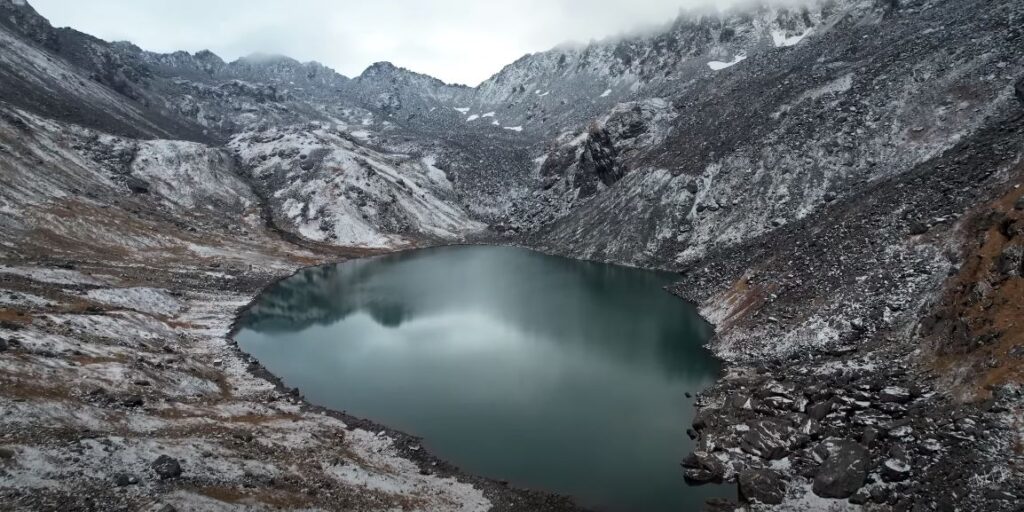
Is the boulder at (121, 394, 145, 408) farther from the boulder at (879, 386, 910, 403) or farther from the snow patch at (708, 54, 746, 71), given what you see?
the snow patch at (708, 54, 746, 71)

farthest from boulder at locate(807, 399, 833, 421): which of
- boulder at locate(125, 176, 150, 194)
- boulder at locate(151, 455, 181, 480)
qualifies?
boulder at locate(125, 176, 150, 194)

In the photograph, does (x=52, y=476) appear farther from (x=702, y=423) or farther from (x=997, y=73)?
(x=997, y=73)

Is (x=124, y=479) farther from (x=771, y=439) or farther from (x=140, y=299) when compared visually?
Result: (x=140, y=299)

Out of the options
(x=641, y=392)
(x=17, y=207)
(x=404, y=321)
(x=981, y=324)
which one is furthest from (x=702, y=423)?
(x=17, y=207)

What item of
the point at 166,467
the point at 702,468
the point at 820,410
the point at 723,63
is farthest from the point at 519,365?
the point at 723,63

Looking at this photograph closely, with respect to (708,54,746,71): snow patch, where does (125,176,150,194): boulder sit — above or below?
below

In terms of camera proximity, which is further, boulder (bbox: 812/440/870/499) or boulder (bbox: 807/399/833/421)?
boulder (bbox: 807/399/833/421)
